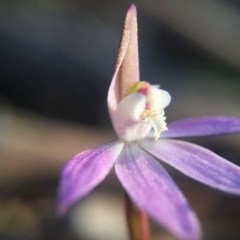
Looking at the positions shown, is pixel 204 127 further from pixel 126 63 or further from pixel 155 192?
pixel 155 192

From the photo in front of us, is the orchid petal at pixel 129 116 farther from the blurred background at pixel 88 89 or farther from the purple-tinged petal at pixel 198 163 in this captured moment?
the blurred background at pixel 88 89

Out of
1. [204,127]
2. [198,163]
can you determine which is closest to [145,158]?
[198,163]

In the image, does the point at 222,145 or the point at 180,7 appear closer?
the point at 222,145

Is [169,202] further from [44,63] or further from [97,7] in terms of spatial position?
[97,7]

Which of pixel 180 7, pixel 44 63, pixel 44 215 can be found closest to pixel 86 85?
pixel 44 63

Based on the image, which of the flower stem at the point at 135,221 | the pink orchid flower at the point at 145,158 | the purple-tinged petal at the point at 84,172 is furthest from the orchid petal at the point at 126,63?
the flower stem at the point at 135,221

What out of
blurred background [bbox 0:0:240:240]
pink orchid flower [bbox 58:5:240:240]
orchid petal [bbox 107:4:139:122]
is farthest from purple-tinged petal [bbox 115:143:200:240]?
blurred background [bbox 0:0:240:240]

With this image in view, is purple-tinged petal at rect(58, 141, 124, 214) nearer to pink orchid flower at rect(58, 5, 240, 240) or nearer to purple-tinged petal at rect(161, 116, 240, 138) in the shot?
pink orchid flower at rect(58, 5, 240, 240)
